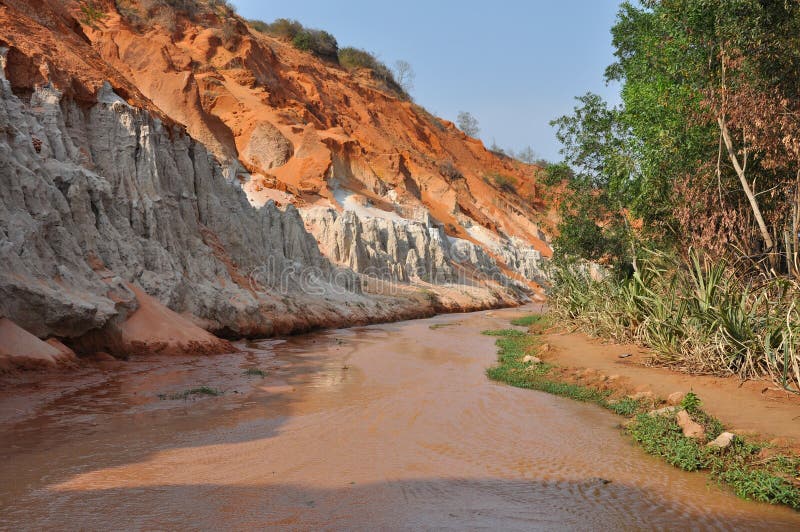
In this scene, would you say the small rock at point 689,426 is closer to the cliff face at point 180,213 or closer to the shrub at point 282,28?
the cliff face at point 180,213

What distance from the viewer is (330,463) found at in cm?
533

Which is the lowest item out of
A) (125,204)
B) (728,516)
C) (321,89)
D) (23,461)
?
(728,516)

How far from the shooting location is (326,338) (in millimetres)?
18453

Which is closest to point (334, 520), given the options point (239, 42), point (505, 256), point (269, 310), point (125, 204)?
point (125, 204)

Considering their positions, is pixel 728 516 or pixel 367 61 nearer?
pixel 728 516

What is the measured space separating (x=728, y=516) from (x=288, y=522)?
327 centimetres

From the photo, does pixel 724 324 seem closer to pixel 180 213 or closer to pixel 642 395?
pixel 642 395

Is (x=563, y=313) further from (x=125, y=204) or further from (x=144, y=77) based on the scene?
(x=144, y=77)

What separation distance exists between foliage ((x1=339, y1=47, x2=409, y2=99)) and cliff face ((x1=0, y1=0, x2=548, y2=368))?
29520mm

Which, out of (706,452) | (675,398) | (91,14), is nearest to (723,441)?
(706,452)

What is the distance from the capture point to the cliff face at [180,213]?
445 inches

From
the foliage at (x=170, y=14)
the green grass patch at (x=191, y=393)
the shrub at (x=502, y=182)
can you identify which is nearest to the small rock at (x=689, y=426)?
the green grass patch at (x=191, y=393)

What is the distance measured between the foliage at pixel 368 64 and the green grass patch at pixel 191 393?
7410cm

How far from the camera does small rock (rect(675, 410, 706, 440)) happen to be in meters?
5.67
